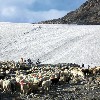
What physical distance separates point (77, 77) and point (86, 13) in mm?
66519

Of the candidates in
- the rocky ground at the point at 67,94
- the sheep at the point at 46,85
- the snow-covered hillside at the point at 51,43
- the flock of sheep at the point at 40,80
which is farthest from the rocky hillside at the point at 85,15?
the sheep at the point at 46,85

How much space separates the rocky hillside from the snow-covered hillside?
20.6 meters

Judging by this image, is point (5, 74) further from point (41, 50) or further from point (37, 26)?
point (37, 26)

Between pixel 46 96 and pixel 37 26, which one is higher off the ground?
pixel 37 26

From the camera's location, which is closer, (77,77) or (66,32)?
(77,77)

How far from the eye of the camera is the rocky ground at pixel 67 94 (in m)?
24.0

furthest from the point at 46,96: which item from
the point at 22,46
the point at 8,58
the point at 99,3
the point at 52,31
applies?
the point at 99,3

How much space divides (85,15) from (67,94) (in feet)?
232

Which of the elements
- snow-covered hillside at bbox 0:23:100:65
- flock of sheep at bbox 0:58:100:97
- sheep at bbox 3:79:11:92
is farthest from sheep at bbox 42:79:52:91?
snow-covered hillside at bbox 0:23:100:65

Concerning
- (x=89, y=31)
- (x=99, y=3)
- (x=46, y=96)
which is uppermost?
(x=99, y=3)

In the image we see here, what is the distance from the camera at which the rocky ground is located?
2395 cm

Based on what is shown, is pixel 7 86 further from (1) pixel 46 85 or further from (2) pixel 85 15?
(2) pixel 85 15

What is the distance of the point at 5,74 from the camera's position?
32.3m

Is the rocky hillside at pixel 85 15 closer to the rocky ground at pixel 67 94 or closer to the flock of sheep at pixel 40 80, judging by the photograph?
the flock of sheep at pixel 40 80
